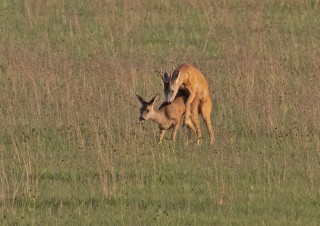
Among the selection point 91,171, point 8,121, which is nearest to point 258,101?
point 8,121

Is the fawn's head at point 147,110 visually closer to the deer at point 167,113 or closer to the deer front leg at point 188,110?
the deer at point 167,113

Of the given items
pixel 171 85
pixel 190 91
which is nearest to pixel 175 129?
pixel 171 85

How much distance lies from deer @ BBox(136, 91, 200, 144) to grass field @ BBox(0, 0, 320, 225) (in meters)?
0.20

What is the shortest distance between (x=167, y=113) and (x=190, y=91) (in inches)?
19.3

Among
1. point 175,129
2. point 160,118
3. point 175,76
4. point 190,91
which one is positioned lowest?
point 175,129

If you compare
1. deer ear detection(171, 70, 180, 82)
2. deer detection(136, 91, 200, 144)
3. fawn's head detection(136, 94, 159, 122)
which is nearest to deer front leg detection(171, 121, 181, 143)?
deer detection(136, 91, 200, 144)

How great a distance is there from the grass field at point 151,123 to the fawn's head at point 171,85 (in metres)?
0.54

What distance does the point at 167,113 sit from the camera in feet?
56.7

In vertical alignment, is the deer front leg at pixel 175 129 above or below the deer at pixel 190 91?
below

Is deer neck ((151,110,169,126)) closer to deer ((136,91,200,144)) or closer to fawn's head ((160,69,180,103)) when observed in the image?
deer ((136,91,200,144))

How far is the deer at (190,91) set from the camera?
1736 centimetres

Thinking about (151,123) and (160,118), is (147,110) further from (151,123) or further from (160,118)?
(151,123)

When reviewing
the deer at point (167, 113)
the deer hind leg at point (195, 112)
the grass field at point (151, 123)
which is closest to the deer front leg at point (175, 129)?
the deer at point (167, 113)

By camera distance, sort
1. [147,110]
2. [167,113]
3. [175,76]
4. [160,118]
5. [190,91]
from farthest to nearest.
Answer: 1. [190,91]
2. [175,76]
3. [167,113]
4. [160,118]
5. [147,110]
